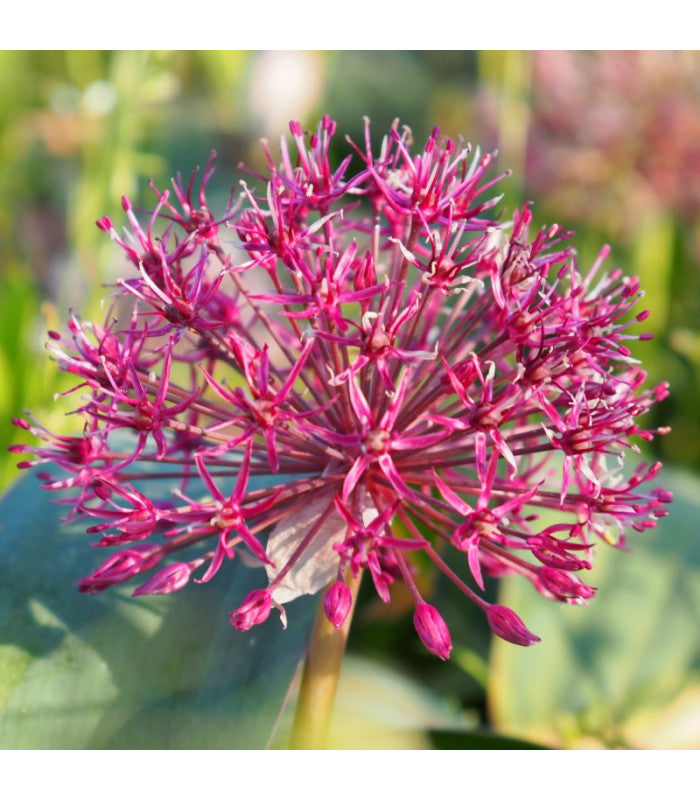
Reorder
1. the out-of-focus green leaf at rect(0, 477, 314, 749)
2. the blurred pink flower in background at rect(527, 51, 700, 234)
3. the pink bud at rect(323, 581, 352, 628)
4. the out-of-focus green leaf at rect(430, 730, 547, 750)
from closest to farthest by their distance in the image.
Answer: the pink bud at rect(323, 581, 352, 628)
the out-of-focus green leaf at rect(0, 477, 314, 749)
the out-of-focus green leaf at rect(430, 730, 547, 750)
the blurred pink flower in background at rect(527, 51, 700, 234)

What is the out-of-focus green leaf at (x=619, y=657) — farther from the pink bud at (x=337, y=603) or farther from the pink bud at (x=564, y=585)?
the pink bud at (x=337, y=603)

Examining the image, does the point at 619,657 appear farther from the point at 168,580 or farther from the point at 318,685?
the point at 168,580

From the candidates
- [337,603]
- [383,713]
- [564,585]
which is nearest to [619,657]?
[383,713]

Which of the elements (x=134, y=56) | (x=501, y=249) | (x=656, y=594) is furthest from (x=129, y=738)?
(x=134, y=56)

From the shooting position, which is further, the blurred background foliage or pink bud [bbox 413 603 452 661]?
the blurred background foliage

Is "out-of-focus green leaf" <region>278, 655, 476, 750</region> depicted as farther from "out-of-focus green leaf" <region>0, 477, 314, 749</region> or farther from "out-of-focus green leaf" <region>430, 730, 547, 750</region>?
"out-of-focus green leaf" <region>0, 477, 314, 749</region>

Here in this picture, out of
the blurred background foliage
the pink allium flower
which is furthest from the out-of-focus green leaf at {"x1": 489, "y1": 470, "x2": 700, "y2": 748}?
the pink allium flower

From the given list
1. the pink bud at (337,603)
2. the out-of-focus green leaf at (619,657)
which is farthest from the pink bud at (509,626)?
the out-of-focus green leaf at (619,657)
